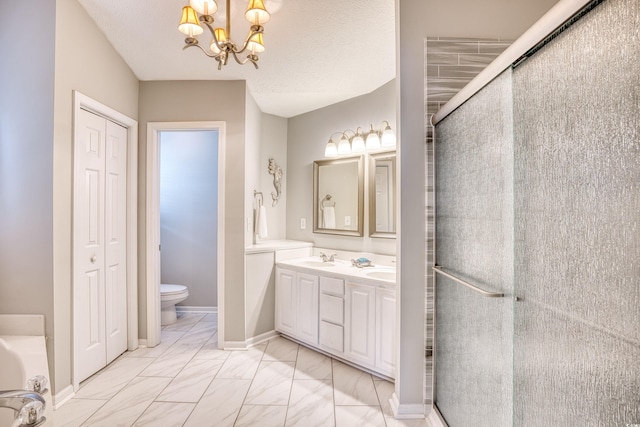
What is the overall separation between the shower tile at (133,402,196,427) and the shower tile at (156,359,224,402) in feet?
0.21

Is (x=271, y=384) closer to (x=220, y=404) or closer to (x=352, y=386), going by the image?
(x=220, y=404)

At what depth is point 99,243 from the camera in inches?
93.7

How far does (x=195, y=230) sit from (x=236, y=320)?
1.60 meters

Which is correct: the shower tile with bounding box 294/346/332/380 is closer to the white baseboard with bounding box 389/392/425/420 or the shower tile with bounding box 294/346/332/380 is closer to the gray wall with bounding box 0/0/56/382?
the white baseboard with bounding box 389/392/425/420

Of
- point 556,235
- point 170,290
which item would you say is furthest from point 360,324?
point 170,290

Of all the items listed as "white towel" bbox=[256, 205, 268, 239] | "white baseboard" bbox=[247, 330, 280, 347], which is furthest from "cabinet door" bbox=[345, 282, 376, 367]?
"white towel" bbox=[256, 205, 268, 239]

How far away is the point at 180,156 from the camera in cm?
393

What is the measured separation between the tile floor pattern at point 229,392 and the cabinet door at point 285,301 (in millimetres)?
213

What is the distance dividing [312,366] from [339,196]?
167 cm

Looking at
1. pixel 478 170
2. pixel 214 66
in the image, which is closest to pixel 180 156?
pixel 214 66

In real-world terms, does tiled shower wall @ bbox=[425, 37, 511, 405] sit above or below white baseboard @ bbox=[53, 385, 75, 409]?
above

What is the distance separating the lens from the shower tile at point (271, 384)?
2.04m

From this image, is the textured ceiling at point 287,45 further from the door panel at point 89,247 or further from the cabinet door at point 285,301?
the cabinet door at point 285,301

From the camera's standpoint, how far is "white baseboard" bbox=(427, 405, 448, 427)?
1.71m
